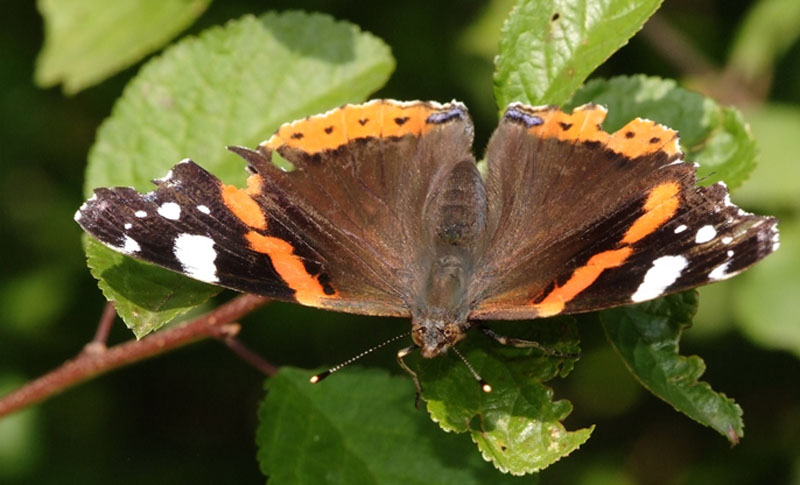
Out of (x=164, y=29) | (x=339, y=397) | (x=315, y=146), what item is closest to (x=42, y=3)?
(x=164, y=29)

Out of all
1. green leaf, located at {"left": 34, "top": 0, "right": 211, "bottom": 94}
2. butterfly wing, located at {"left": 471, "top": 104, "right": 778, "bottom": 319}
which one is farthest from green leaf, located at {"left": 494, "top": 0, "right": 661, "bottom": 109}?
green leaf, located at {"left": 34, "top": 0, "right": 211, "bottom": 94}

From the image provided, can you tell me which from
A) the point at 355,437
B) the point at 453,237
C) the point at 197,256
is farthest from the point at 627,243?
the point at 197,256

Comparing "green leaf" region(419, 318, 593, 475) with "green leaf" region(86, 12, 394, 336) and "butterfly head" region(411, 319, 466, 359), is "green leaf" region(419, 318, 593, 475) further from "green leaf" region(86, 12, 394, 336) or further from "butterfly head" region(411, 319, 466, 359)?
"green leaf" region(86, 12, 394, 336)

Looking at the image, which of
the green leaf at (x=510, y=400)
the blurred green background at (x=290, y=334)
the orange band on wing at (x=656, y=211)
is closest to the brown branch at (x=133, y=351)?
the green leaf at (x=510, y=400)

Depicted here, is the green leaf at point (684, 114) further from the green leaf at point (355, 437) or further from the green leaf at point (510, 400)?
the green leaf at point (355, 437)

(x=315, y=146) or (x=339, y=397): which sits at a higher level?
(x=315, y=146)

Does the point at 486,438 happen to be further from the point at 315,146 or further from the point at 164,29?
the point at 164,29

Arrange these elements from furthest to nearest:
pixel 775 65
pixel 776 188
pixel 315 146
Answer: pixel 775 65
pixel 776 188
pixel 315 146
